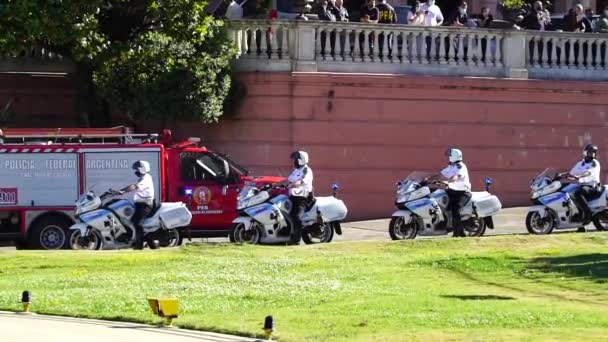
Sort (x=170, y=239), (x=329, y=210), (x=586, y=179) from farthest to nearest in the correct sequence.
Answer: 1. (x=586, y=179)
2. (x=329, y=210)
3. (x=170, y=239)

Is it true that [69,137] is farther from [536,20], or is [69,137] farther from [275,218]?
[536,20]

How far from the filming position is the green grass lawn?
1559 centimetres

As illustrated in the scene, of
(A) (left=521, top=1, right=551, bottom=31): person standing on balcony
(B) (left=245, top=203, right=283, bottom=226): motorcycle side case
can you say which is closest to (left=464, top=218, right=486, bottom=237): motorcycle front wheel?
(B) (left=245, top=203, right=283, bottom=226): motorcycle side case

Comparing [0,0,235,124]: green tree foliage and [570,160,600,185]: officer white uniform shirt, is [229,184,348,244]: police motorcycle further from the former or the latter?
[570,160,600,185]: officer white uniform shirt

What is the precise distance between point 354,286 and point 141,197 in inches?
273

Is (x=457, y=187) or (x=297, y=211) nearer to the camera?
(x=297, y=211)

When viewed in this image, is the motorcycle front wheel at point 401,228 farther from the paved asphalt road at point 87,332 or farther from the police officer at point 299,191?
the paved asphalt road at point 87,332

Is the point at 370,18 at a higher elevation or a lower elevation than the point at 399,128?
higher

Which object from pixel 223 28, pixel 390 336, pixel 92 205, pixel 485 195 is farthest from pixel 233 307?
pixel 223 28

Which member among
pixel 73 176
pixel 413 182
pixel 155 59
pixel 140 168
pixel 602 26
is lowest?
pixel 413 182

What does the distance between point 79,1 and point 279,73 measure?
4.79m

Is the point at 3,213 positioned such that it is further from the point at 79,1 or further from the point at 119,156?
the point at 79,1

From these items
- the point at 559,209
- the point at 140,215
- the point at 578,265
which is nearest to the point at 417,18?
the point at 559,209

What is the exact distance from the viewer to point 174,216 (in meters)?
25.1
